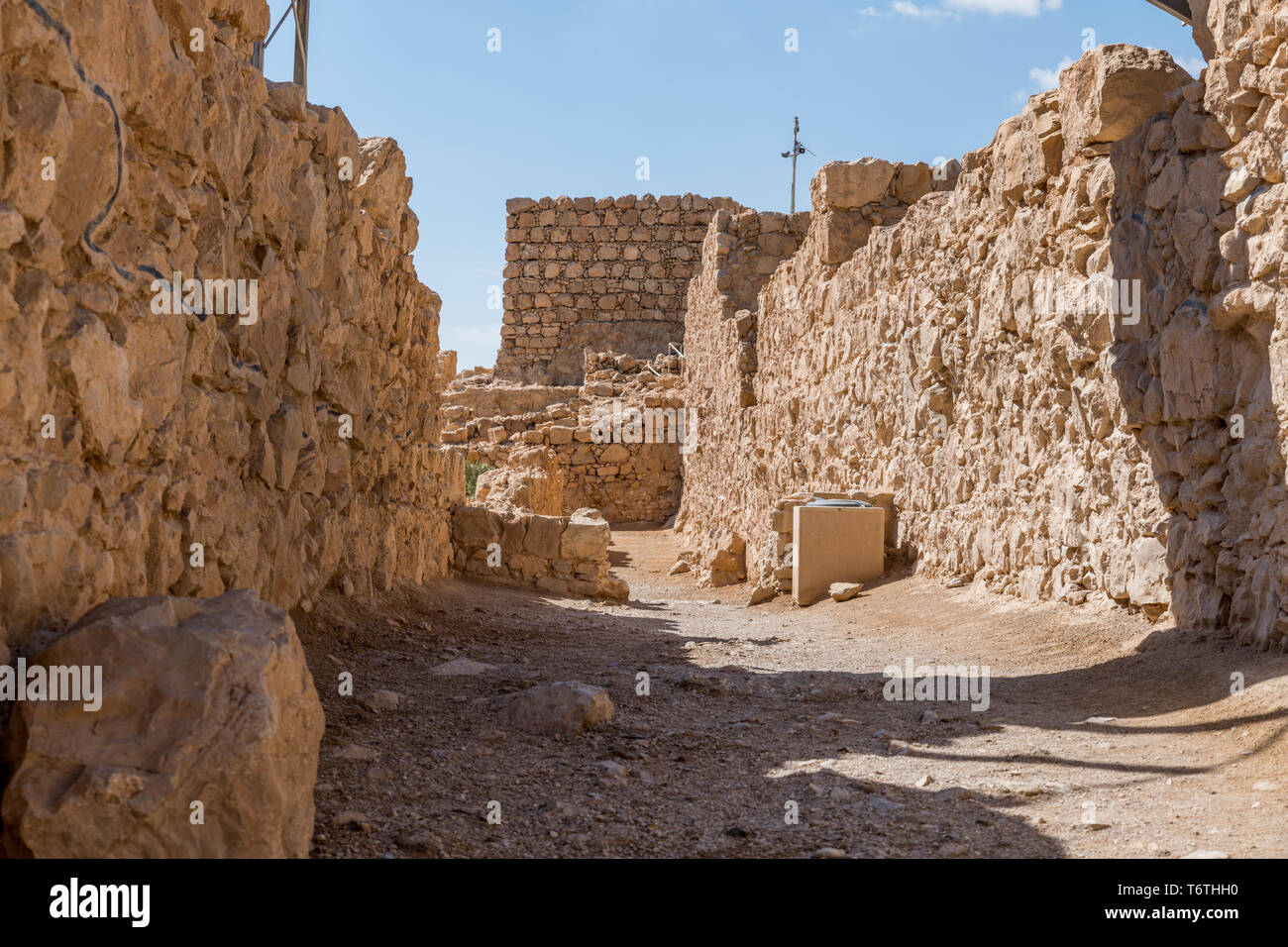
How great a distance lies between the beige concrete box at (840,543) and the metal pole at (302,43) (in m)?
4.99

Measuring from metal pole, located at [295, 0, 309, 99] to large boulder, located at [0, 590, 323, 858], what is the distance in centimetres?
423

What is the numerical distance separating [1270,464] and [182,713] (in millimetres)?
4240

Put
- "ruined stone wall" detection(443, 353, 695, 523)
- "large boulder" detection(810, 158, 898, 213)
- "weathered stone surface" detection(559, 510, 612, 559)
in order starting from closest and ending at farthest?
"weathered stone surface" detection(559, 510, 612, 559)
"large boulder" detection(810, 158, 898, 213)
"ruined stone wall" detection(443, 353, 695, 523)

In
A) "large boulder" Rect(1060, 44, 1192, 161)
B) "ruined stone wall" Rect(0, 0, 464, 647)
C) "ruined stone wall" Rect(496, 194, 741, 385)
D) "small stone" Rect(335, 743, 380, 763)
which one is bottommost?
"small stone" Rect(335, 743, 380, 763)

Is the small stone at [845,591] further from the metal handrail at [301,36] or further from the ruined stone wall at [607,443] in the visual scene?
the ruined stone wall at [607,443]

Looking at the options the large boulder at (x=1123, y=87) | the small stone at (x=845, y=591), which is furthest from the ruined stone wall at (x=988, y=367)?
the small stone at (x=845, y=591)

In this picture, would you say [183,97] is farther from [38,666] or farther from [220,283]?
[38,666]

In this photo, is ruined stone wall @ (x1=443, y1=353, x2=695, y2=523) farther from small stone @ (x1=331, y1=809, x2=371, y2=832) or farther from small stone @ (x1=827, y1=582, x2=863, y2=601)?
small stone @ (x1=331, y1=809, x2=371, y2=832)

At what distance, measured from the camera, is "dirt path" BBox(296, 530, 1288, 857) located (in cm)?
282

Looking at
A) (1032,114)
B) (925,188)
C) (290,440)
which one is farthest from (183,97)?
(925,188)

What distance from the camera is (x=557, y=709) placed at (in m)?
3.93

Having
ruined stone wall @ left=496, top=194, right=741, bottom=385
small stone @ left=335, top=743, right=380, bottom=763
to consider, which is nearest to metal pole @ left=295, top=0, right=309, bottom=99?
small stone @ left=335, top=743, right=380, bottom=763

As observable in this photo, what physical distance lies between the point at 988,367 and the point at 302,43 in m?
4.84

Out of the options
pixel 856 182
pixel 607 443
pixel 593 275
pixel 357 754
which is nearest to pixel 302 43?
pixel 357 754
